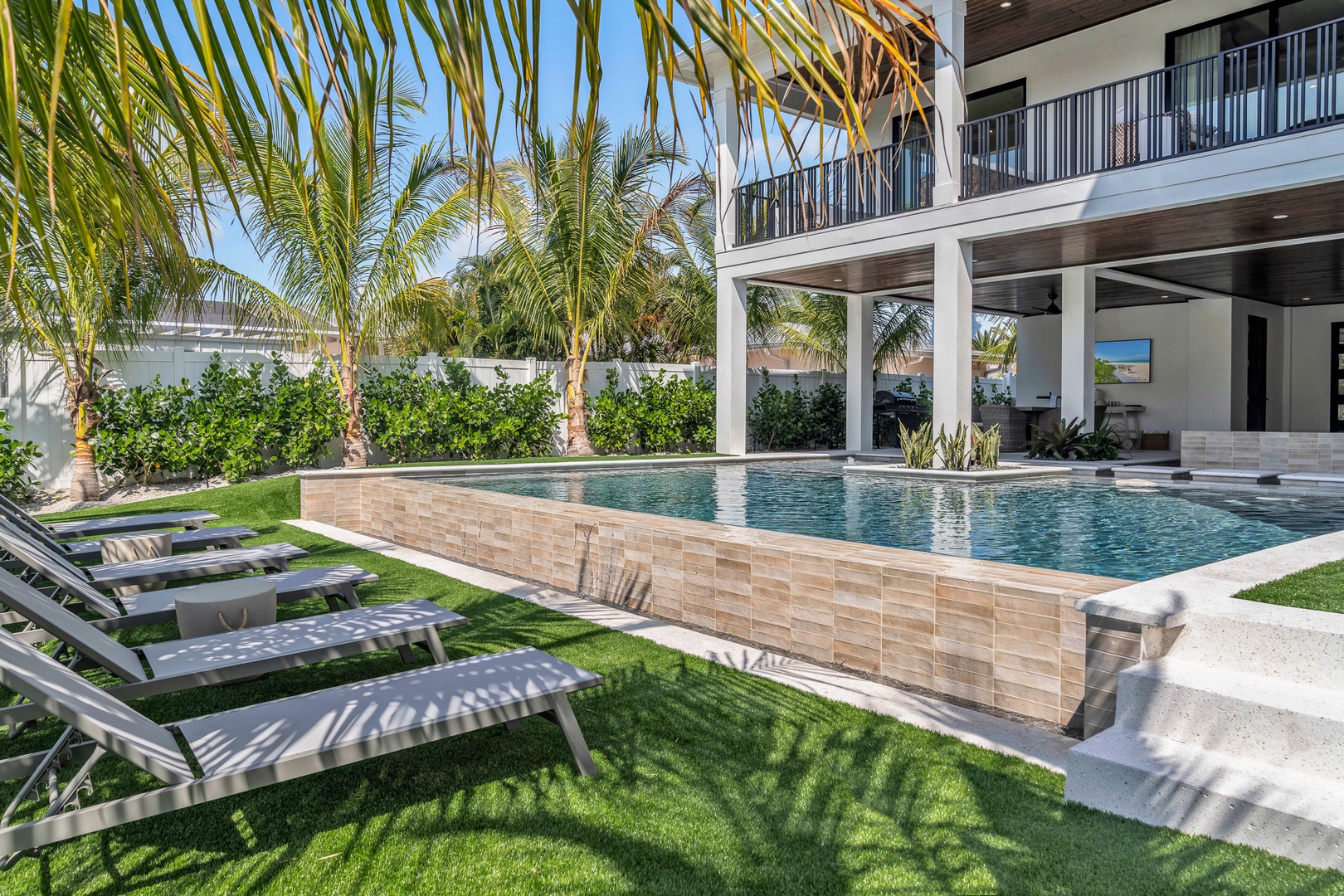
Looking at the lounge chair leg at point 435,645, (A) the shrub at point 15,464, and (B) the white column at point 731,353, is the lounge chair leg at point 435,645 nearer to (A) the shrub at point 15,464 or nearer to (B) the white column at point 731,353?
(A) the shrub at point 15,464

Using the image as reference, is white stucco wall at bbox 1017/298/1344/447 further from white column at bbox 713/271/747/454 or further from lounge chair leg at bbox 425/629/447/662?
lounge chair leg at bbox 425/629/447/662

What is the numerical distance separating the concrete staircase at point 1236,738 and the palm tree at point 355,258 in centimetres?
1027

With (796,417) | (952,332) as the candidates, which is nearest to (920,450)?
(952,332)

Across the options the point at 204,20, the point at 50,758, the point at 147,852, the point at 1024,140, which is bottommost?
the point at 147,852

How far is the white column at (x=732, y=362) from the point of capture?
561 inches

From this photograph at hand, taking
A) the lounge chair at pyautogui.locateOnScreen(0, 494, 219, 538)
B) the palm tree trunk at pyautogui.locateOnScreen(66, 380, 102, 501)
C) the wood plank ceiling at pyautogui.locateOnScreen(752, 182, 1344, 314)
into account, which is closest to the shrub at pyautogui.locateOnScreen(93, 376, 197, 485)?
the palm tree trunk at pyautogui.locateOnScreen(66, 380, 102, 501)

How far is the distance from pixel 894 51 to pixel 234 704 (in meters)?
3.55

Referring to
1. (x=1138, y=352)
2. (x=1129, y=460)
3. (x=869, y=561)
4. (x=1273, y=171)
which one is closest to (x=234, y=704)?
(x=869, y=561)

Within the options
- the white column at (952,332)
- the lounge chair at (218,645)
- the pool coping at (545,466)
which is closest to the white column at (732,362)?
the pool coping at (545,466)

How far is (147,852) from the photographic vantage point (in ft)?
7.68

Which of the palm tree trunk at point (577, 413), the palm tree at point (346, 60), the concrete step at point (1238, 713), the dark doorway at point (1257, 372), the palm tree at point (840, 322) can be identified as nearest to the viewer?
the palm tree at point (346, 60)

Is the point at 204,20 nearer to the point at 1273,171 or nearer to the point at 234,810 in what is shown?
the point at 234,810

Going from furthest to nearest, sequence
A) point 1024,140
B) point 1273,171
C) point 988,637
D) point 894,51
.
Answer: point 1024,140
point 1273,171
point 988,637
point 894,51

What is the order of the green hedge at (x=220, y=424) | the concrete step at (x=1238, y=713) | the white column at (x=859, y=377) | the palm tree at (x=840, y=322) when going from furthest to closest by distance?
the palm tree at (x=840, y=322), the white column at (x=859, y=377), the green hedge at (x=220, y=424), the concrete step at (x=1238, y=713)
